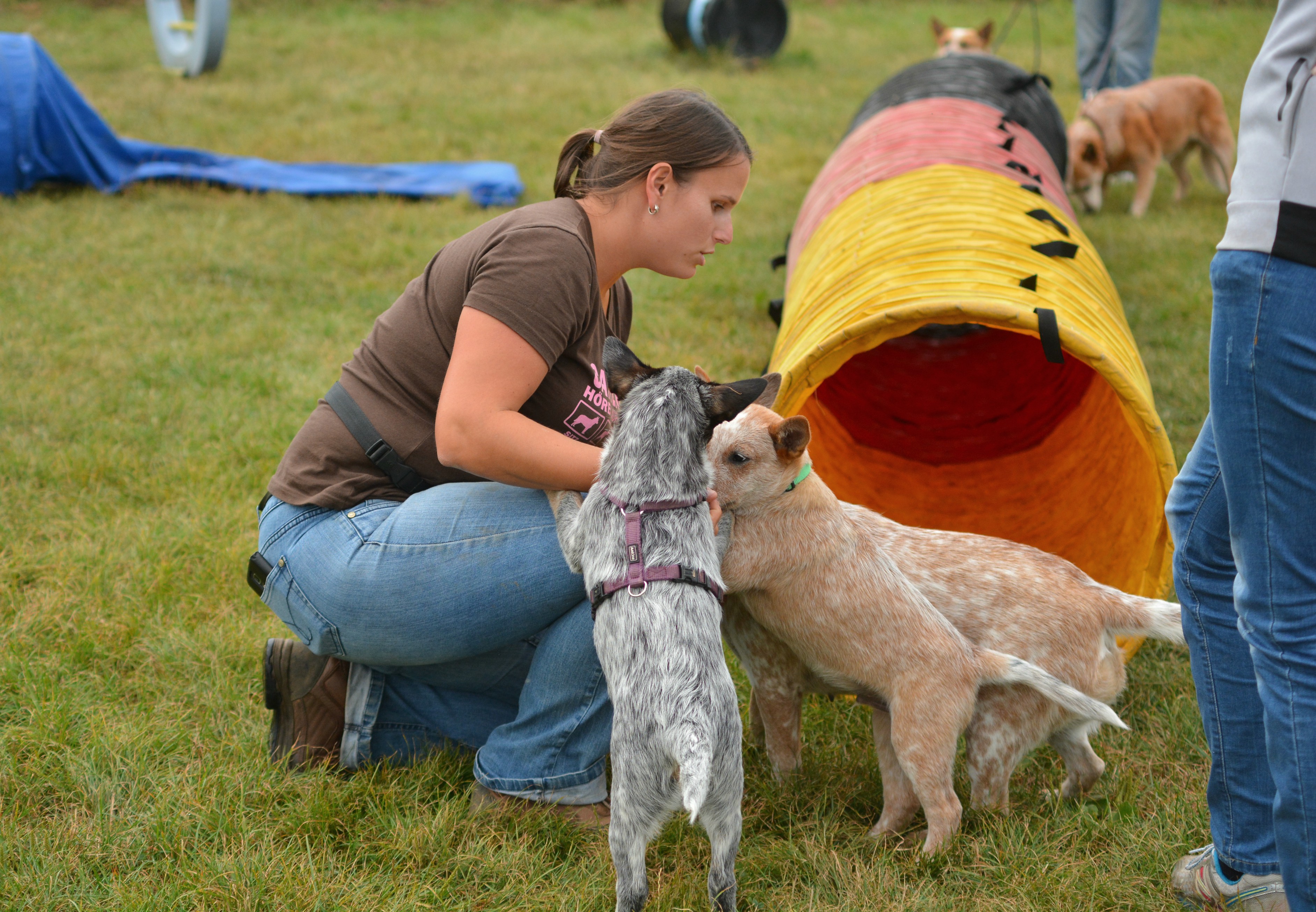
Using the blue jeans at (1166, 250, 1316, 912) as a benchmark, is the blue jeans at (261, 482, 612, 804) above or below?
below

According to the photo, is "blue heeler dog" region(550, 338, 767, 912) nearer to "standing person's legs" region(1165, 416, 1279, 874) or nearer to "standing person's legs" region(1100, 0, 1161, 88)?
"standing person's legs" region(1165, 416, 1279, 874)

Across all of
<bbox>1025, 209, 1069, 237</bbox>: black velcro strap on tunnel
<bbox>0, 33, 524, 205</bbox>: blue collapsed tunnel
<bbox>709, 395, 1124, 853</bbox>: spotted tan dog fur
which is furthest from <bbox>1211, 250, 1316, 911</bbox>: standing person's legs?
<bbox>0, 33, 524, 205</bbox>: blue collapsed tunnel

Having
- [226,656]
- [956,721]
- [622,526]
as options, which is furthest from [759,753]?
[226,656]

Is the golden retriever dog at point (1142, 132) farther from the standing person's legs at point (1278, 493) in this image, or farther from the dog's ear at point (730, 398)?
the standing person's legs at point (1278, 493)

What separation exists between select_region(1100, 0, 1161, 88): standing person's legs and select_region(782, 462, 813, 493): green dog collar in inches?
351

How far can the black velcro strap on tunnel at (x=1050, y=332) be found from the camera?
328 centimetres

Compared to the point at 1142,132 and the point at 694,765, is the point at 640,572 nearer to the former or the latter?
the point at 694,765

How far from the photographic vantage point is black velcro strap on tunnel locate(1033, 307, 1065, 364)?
10.8 feet

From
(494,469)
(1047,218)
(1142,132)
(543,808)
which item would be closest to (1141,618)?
(543,808)

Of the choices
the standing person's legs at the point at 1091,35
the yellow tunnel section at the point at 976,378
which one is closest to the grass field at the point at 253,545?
the yellow tunnel section at the point at 976,378

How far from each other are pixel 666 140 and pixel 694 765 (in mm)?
1615

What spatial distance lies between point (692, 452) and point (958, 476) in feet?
8.24

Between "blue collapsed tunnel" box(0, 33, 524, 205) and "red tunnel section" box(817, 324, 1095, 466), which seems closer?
"red tunnel section" box(817, 324, 1095, 466)

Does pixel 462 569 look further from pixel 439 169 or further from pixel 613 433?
pixel 439 169
